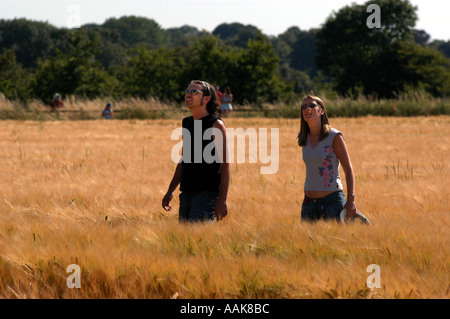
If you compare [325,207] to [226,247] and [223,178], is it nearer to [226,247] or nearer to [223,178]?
[223,178]

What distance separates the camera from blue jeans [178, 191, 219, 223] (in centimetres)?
550

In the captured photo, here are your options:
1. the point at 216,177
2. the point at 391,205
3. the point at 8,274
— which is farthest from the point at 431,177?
the point at 8,274

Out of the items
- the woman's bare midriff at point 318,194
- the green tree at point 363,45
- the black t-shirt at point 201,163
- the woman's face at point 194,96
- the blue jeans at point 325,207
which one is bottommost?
the blue jeans at point 325,207

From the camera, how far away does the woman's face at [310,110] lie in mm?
5672

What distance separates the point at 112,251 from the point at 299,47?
152 meters

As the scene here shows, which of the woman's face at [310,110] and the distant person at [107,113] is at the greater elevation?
the woman's face at [310,110]

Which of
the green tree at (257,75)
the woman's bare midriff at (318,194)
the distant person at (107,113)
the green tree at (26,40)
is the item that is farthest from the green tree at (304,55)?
the woman's bare midriff at (318,194)

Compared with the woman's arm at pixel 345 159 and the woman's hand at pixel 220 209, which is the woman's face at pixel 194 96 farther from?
the woman's arm at pixel 345 159

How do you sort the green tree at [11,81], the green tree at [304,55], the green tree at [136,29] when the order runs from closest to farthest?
the green tree at [11,81], the green tree at [304,55], the green tree at [136,29]

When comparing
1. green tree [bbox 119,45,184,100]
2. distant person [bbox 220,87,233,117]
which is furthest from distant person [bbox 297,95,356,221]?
green tree [bbox 119,45,184,100]

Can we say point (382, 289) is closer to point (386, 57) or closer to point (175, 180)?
point (175, 180)

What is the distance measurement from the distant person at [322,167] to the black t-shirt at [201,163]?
2.63ft

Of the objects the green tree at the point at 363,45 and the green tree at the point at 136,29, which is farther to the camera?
the green tree at the point at 136,29
